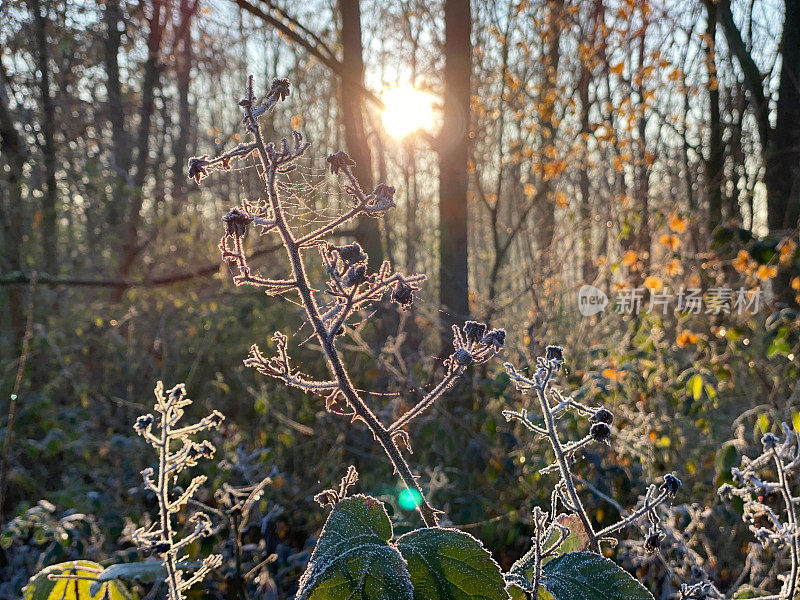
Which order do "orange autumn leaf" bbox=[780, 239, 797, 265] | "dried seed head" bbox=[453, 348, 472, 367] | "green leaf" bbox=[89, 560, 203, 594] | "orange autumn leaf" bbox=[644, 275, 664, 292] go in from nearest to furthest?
"dried seed head" bbox=[453, 348, 472, 367] → "green leaf" bbox=[89, 560, 203, 594] → "orange autumn leaf" bbox=[780, 239, 797, 265] → "orange autumn leaf" bbox=[644, 275, 664, 292]

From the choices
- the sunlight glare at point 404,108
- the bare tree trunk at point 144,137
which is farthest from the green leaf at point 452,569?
the bare tree trunk at point 144,137

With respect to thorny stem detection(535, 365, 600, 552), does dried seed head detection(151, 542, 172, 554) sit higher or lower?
lower

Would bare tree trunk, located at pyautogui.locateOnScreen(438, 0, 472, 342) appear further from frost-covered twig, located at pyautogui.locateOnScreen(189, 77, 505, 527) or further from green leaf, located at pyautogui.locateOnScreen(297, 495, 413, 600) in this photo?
green leaf, located at pyautogui.locateOnScreen(297, 495, 413, 600)

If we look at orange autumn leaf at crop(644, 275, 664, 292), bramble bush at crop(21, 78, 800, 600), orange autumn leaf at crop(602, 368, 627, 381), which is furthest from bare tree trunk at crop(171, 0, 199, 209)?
bramble bush at crop(21, 78, 800, 600)

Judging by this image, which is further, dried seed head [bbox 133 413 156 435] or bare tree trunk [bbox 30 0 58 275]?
bare tree trunk [bbox 30 0 58 275]

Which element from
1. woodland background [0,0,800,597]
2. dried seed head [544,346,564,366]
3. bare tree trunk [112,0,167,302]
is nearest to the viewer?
dried seed head [544,346,564,366]

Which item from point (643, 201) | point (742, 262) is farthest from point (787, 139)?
point (742, 262)

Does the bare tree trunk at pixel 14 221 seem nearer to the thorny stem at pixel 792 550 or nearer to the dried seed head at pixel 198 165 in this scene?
the dried seed head at pixel 198 165

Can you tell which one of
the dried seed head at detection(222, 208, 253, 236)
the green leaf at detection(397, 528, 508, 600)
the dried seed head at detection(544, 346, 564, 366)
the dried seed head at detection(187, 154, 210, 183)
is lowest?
the green leaf at detection(397, 528, 508, 600)

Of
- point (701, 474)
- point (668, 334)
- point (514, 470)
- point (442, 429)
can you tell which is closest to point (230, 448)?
point (442, 429)

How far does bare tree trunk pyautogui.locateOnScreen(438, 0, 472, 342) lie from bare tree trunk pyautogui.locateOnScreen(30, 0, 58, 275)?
321cm

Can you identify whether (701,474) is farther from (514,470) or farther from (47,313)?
(47,313)

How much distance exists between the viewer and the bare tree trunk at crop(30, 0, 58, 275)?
A: 4.62m

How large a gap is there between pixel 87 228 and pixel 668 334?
7.52 m
